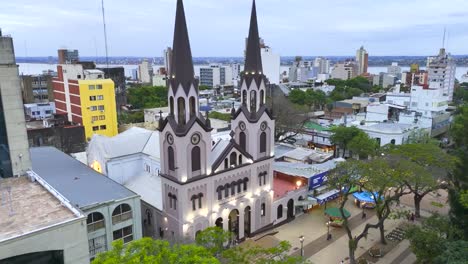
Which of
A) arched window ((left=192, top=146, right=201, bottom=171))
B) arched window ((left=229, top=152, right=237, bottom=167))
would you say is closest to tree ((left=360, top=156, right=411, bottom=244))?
arched window ((left=229, top=152, right=237, bottom=167))

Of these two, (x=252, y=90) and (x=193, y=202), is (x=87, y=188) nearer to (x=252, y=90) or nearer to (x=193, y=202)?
(x=193, y=202)

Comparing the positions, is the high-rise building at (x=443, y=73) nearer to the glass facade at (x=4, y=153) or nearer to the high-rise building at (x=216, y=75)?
the high-rise building at (x=216, y=75)

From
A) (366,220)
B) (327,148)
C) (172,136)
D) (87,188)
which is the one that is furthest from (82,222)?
(327,148)

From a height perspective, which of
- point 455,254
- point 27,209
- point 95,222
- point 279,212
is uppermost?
point 27,209

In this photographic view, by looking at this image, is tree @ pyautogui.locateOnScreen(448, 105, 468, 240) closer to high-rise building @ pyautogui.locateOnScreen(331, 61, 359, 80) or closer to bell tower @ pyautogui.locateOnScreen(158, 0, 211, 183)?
bell tower @ pyautogui.locateOnScreen(158, 0, 211, 183)

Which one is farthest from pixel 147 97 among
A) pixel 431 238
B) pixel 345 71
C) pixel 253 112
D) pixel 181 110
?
pixel 345 71

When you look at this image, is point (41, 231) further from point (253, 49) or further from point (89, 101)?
point (89, 101)

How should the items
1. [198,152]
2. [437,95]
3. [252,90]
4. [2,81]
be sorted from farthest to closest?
[437,95], [252,90], [198,152], [2,81]
